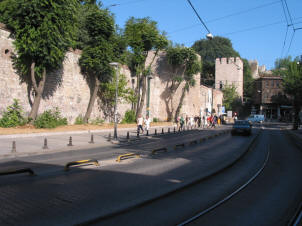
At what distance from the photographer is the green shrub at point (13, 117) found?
1991 centimetres

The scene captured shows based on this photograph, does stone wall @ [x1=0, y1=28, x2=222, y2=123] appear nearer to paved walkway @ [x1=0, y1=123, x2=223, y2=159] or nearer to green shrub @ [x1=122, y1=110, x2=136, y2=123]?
green shrub @ [x1=122, y1=110, x2=136, y2=123]

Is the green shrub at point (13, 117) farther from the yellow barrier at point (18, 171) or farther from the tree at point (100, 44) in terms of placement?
the yellow barrier at point (18, 171)

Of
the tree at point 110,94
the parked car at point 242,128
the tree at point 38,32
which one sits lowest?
the parked car at point 242,128

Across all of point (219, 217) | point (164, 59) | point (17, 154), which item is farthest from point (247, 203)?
point (164, 59)

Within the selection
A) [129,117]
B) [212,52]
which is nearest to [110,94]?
[129,117]

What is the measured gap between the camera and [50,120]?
75.7ft

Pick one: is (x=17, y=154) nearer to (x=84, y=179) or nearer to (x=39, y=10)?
(x=84, y=179)

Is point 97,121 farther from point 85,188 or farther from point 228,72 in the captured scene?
point 228,72

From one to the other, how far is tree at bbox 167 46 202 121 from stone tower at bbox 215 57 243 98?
29.6 meters

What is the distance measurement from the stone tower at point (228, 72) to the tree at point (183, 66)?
29556 millimetres

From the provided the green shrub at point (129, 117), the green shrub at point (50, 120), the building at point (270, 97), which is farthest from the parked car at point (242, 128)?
the building at point (270, 97)

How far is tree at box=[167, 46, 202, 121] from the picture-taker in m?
40.5

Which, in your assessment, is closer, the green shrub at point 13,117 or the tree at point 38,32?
the tree at point 38,32

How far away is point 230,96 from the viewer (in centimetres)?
7088
